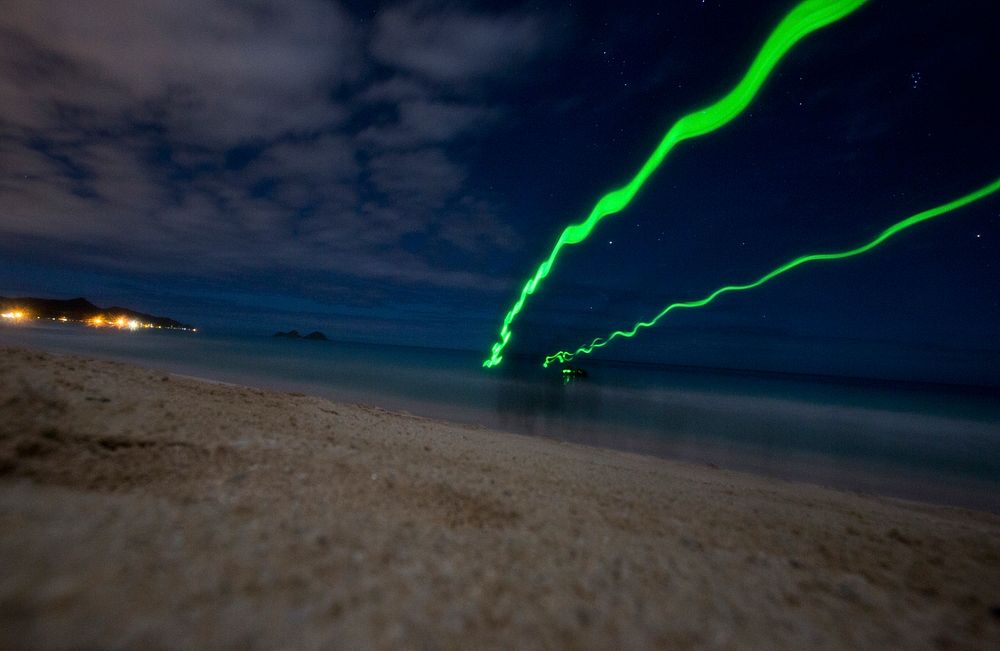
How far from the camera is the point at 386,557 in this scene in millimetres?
2303

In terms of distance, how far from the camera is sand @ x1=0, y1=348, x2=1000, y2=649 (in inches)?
67.1

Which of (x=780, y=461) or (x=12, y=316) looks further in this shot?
(x=12, y=316)

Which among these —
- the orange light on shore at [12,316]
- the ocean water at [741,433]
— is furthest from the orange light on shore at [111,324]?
the ocean water at [741,433]

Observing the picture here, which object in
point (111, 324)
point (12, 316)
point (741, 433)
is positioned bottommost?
point (741, 433)

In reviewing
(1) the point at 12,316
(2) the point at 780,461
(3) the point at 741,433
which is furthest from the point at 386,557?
(1) the point at 12,316

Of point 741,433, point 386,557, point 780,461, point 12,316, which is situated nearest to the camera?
point 386,557

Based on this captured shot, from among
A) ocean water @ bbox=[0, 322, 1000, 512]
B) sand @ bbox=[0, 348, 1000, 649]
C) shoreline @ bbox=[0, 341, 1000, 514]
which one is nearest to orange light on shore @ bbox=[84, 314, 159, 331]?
ocean water @ bbox=[0, 322, 1000, 512]

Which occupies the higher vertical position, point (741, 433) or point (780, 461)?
point (741, 433)

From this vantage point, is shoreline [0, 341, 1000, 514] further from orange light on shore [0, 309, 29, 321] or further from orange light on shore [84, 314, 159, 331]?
orange light on shore [0, 309, 29, 321]

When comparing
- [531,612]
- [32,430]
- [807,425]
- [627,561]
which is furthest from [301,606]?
[807,425]

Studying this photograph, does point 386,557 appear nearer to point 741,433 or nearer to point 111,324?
point 741,433

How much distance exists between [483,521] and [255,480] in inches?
70.8

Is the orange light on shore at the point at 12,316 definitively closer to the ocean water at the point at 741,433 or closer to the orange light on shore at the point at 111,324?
the orange light on shore at the point at 111,324

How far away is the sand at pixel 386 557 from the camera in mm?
1704
